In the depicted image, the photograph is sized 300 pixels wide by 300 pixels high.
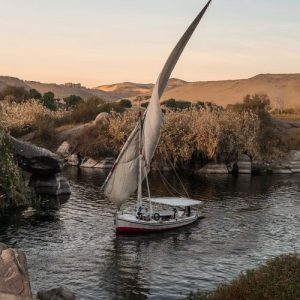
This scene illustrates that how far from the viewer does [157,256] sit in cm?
3231

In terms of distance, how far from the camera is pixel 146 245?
34844 mm

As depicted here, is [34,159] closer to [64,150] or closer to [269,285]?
[64,150]

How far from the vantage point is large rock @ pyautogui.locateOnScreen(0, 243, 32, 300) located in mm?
14273

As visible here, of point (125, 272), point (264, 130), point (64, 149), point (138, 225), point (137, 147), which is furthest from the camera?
point (264, 130)

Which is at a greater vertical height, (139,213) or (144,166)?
(144,166)

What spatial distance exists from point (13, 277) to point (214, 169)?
5891 cm

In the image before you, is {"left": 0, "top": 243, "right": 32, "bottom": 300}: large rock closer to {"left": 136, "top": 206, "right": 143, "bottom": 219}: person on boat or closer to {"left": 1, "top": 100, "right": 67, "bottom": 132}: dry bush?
{"left": 136, "top": 206, "right": 143, "bottom": 219}: person on boat

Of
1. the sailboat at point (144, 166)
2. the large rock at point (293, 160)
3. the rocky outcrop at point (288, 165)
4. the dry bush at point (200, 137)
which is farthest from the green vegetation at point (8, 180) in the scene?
the large rock at point (293, 160)

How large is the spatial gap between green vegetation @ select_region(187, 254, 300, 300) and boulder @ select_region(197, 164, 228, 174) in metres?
49.8

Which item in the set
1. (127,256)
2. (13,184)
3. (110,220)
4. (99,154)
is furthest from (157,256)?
(99,154)

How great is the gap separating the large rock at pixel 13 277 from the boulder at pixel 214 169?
2265 inches

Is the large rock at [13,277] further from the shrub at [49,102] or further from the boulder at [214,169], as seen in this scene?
the shrub at [49,102]

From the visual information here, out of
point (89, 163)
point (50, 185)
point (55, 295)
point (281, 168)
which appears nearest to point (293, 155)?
point (281, 168)

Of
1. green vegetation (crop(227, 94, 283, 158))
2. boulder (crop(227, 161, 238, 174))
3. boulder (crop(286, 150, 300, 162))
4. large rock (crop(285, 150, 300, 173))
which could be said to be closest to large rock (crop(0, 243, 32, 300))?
boulder (crop(227, 161, 238, 174))
